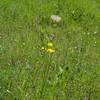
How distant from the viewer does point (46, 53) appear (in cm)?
835

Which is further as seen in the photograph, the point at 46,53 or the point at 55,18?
the point at 55,18

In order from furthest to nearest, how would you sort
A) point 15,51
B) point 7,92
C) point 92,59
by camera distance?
point 92,59 → point 15,51 → point 7,92

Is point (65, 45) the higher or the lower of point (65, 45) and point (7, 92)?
the lower

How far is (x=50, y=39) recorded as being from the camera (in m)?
9.73

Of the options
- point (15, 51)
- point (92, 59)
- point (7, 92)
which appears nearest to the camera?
point (7, 92)

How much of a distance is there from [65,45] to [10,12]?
225 cm

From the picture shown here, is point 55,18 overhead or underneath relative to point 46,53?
underneath

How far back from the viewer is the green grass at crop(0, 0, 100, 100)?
23.0 ft

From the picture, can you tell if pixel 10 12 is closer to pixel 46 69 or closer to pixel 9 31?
pixel 9 31

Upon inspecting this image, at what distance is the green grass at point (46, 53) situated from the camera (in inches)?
276

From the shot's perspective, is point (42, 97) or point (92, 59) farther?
point (92, 59)

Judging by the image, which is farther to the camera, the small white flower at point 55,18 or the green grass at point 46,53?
the small white flower at point 55,18

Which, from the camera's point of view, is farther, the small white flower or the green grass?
the small white flower

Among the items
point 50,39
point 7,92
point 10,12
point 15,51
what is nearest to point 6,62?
point 15,51
